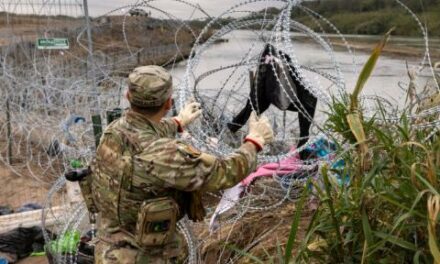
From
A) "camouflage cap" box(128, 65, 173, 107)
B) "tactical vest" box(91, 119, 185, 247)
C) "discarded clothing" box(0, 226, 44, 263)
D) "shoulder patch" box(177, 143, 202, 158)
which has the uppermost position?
"camouflage cap" box(128, 65, 173, 107)

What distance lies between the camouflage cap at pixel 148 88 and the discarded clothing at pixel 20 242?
282 centimetres

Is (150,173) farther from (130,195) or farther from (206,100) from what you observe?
(206,100)

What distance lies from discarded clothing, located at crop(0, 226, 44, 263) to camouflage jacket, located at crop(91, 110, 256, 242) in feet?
7.95

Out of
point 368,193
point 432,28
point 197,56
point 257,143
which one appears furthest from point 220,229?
point 432,28

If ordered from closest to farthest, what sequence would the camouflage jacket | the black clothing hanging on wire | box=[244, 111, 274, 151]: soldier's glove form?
the camouflage jacket, box=[244, 111, 274, 151]: soldier's glove, the black clothing hanging on wire

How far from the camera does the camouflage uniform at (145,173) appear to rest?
259 centimetres

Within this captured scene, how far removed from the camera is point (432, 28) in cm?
1652

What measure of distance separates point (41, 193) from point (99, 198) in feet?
13.5

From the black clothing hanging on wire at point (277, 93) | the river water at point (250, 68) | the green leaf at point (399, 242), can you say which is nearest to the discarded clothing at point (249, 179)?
the black clothing hanging on wire at point (277, 93)

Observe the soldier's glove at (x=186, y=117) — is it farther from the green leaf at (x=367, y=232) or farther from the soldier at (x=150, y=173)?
the green leaf at (x=367, y=232)

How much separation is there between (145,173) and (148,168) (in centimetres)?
4

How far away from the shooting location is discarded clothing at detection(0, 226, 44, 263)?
4.89 metres

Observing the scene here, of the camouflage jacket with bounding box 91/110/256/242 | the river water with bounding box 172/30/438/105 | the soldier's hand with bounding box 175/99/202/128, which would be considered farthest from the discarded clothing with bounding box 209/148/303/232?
the camouflage jacket with bounding box 91/110/256/242

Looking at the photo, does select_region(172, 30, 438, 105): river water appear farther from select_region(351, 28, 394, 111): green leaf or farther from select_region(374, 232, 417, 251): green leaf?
select_region(374, 232, 417, 251): green leaf
